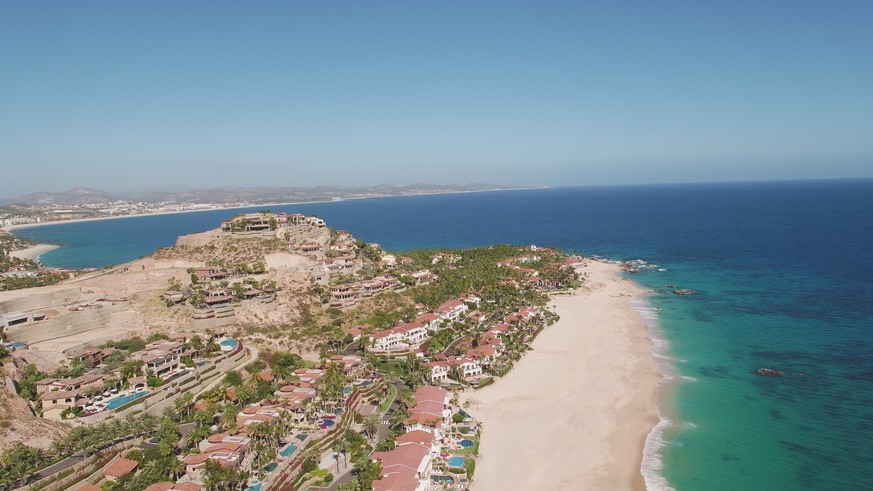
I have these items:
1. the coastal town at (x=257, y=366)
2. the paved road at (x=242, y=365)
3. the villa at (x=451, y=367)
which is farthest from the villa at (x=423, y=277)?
the paved road at (x=242, y=365)

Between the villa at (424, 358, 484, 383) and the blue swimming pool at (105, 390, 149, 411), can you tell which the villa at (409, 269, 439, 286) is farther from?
the blue swimming pool at (105, 390, 149, 411)

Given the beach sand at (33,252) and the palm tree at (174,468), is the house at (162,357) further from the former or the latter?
the beach sand at (33,252)

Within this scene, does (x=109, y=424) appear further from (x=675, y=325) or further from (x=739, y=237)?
(x=739, y=237)

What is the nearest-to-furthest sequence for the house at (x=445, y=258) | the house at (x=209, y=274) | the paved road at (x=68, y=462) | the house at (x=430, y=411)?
1. the paved road at (x=68, y=462)
2. the house at (x=430, y=411)
3. the house at (x=209, y=274)
4. the house at (x=445, y=258)

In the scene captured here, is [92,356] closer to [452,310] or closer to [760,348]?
[452,310]

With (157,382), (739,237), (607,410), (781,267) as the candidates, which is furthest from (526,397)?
(739,237)

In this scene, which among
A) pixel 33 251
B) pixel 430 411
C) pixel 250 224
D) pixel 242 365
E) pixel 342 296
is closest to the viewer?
pixel 430 411

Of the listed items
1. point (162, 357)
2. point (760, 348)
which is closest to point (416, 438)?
point (162, 357)
